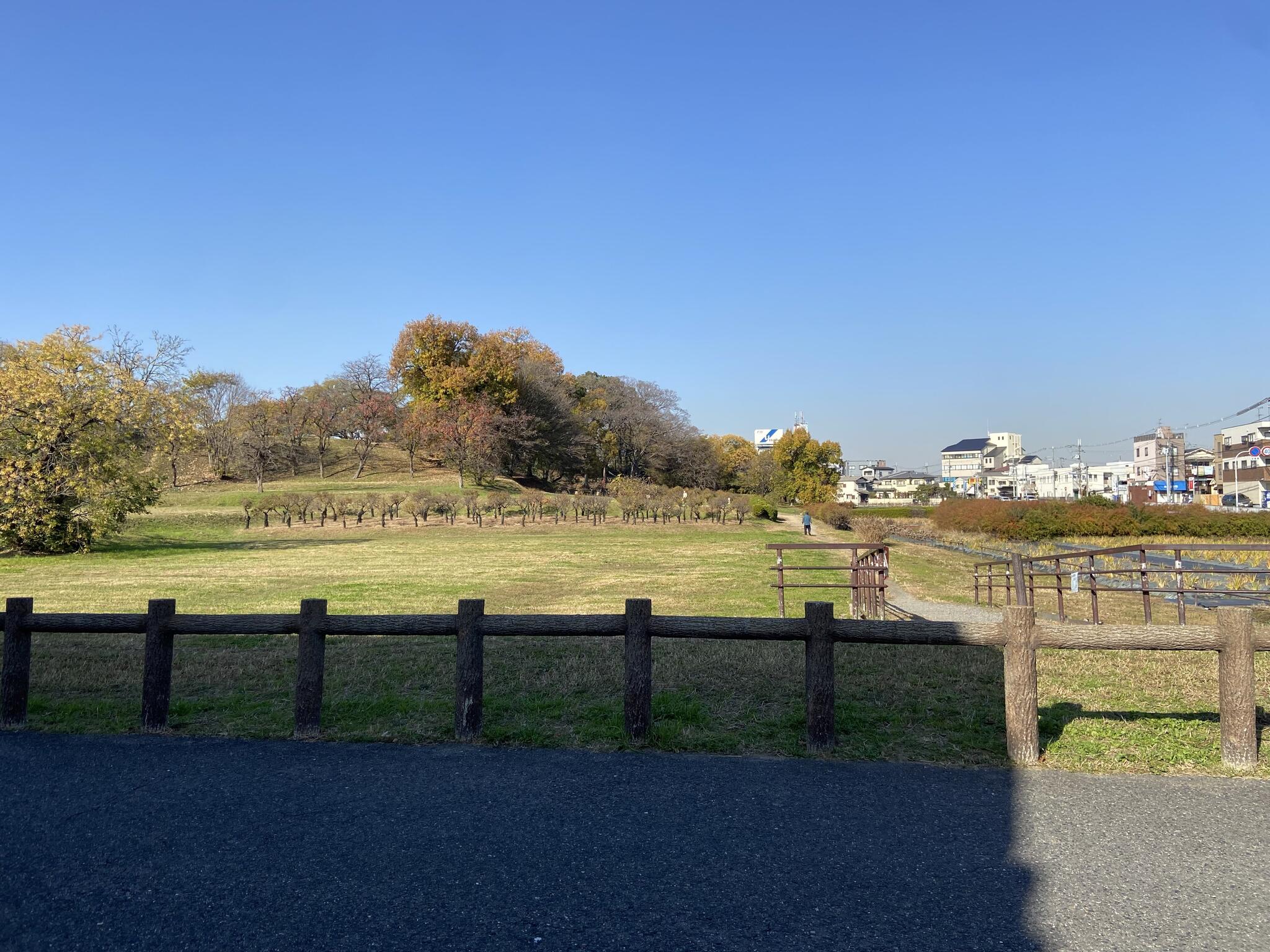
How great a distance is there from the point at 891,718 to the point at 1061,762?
1276 mm

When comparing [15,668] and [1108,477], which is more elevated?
[1108,477]

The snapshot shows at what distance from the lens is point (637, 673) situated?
5.78 m

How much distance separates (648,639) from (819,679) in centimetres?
112

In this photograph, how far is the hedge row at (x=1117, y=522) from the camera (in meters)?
34.7

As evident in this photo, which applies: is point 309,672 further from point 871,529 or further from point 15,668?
point 871,529

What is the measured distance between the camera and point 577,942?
3.21 meters

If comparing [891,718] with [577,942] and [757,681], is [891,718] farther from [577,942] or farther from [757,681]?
[577,942]

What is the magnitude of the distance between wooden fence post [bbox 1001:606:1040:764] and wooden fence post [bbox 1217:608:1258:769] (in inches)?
41.2

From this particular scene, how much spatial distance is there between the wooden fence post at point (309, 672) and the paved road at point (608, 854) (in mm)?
432

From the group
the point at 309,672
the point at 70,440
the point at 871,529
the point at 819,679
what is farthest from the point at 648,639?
the point at 871,529

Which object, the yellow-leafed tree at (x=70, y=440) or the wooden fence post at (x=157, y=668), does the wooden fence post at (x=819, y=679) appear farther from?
the yellow-leafed tree at (x=70, y=440)

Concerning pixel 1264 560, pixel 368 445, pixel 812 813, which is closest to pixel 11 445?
pixel 812 813

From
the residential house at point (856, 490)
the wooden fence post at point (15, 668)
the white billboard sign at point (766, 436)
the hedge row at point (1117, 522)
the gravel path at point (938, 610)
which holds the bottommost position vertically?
the gravel path at point (938, 610)

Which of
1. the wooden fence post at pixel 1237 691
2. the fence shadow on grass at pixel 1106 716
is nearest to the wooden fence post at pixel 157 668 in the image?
the fence shadow on grass at pixel 1106 716
